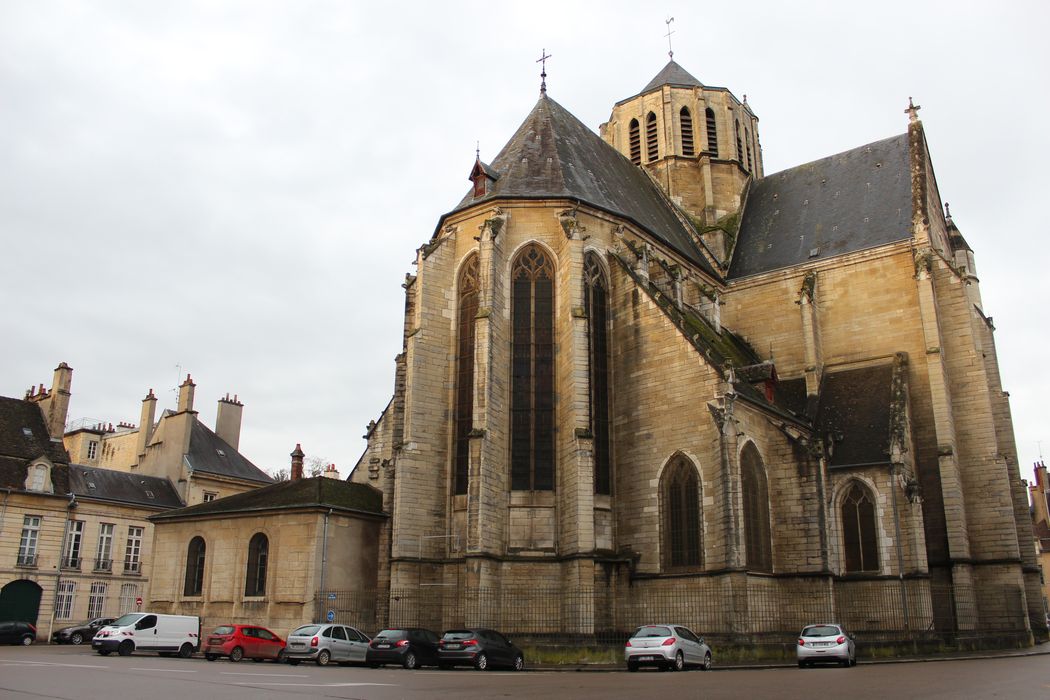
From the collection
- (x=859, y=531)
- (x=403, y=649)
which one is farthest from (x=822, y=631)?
(x=403, y=649)

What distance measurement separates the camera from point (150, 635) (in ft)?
65.4

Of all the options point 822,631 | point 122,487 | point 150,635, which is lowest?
point 150,635

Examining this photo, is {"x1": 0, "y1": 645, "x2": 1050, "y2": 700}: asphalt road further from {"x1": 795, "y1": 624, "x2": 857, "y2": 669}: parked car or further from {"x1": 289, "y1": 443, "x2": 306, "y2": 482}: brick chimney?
{"x1": 289, "y1": 443, "x2": 306, "y2": 482}: brick chimney

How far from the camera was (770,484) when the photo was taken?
22453mm

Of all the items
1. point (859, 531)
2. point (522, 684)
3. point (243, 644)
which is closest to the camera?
point (522, 684)

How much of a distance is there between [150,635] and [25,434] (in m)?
17.2

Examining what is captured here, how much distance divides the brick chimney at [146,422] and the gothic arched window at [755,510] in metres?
29.6

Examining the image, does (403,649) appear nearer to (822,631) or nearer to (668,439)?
(822,631)

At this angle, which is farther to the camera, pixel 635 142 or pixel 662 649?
pixel 635 142

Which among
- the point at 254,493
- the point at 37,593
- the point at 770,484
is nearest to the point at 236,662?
the point at 254,493

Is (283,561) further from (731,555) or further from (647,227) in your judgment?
(647,227)

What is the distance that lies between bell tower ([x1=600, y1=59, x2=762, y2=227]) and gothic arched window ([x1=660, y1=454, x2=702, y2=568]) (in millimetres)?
15091

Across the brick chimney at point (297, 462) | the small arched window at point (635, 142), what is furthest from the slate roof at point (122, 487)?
the small arched window at point (635, 142)

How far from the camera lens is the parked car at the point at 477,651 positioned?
651 inches
